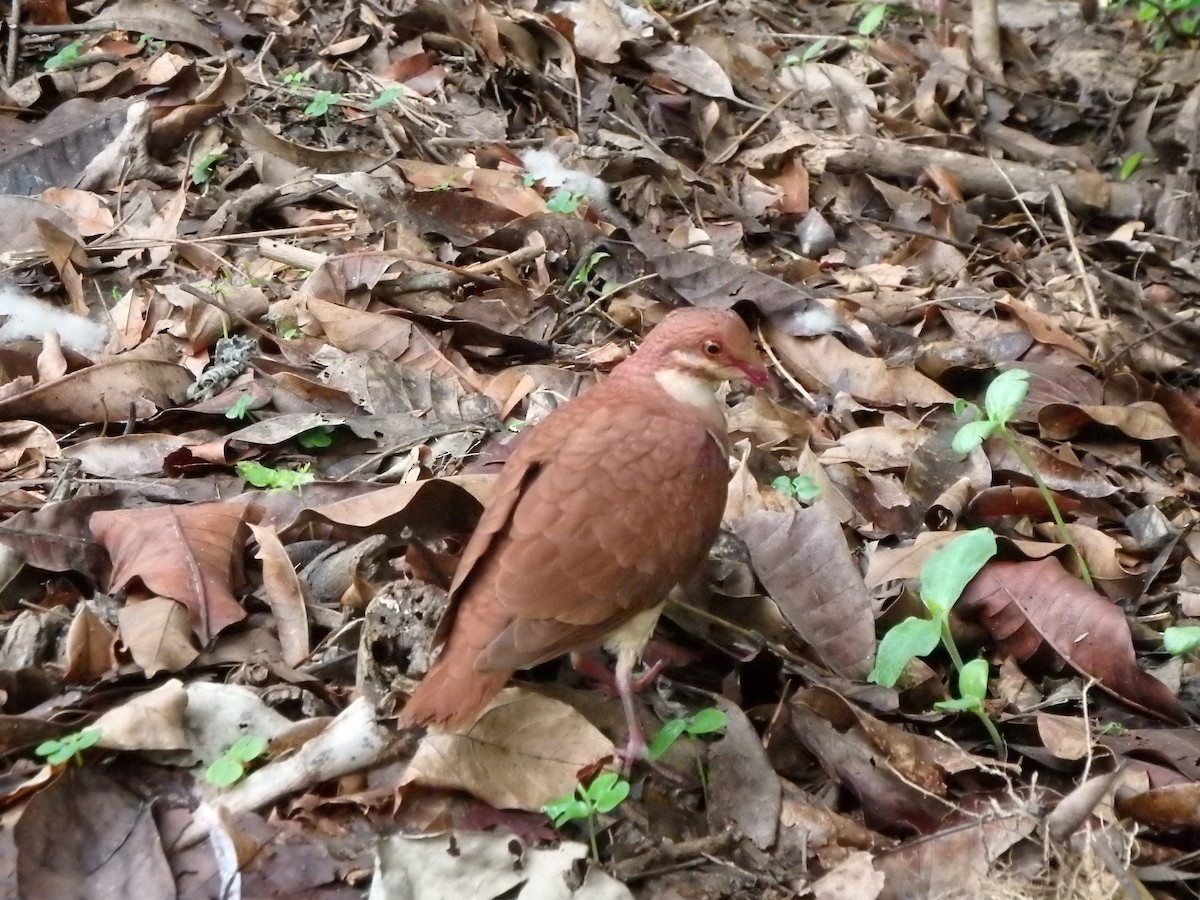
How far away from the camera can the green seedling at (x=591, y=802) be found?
244cm

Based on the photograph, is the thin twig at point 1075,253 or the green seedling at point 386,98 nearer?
the thin twig at point 1075,253

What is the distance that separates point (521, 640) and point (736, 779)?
26.5 inches

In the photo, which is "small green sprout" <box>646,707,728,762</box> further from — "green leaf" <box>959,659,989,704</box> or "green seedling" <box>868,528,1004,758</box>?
"green leaf" <box>959,659,989,704</box>

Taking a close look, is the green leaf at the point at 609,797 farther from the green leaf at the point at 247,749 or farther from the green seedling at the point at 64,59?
the green seedling at the point at 64,59

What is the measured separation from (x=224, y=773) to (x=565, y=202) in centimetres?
309

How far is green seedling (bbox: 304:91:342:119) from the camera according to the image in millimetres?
5180

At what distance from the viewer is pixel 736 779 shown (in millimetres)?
2783

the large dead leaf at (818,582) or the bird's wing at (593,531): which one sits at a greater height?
the bird's wing at (593,531)

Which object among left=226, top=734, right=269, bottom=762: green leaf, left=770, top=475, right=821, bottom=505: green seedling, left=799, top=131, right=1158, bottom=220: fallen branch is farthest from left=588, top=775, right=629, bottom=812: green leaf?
left=799, top=131, right=1158, bottom=220: fallen branch

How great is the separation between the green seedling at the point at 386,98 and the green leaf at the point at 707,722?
3.56 meters

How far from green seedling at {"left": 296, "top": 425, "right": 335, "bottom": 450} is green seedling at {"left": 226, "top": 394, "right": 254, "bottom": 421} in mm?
207

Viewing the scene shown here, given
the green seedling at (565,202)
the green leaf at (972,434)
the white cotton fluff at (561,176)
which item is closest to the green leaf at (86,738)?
the green leaf at (972,434)

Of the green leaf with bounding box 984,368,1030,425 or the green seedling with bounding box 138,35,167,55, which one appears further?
the green seedling with bounding box 138,35,167,55

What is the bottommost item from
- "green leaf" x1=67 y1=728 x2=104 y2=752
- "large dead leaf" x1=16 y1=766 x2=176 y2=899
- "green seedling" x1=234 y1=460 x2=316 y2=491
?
"green seedling" x1=234 y1=460 x2=316 y2=491
